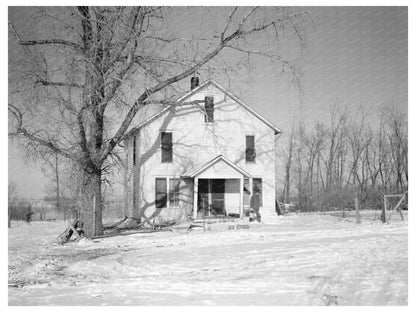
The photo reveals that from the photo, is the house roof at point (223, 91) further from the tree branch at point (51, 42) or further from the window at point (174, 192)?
the tree branch at point (51, 42)

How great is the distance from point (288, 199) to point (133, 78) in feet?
90.1

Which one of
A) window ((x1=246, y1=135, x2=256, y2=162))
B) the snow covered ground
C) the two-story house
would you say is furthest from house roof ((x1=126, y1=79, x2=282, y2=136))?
the snow covered ground

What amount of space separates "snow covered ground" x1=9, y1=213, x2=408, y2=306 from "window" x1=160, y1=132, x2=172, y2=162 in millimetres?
10257

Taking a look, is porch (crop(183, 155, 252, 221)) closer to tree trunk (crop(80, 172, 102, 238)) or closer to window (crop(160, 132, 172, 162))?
window (crop(160, 132, 172, 162))

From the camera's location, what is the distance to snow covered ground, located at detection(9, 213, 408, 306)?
664cm

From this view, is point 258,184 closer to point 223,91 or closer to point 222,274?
point 223,91

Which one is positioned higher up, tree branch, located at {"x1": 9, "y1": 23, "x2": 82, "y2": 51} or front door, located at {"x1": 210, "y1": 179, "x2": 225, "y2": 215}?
tree branch, located at {"x1": 9, "y1": 23, "x2": 82, "y2": 51}

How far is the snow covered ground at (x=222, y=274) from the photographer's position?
6.64m

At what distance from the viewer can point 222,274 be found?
8.20m

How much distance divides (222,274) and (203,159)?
1484cm

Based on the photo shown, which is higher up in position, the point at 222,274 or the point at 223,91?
the point at 223,91

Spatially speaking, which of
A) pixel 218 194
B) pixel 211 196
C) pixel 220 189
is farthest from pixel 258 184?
pixel 211 196
